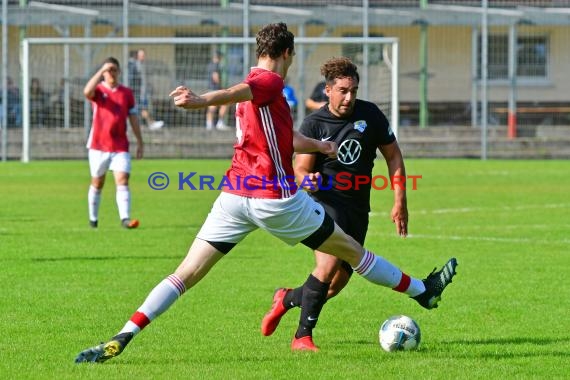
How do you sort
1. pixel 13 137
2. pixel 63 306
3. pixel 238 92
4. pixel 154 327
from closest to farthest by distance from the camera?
pixel 238 92
pixel 154 327
pixel 63 306
pixel 13 137

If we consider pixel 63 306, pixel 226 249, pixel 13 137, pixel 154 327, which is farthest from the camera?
pixel 13 137

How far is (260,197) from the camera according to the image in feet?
24.0

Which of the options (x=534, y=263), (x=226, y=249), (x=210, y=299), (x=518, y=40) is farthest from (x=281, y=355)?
(x=518, y=40)

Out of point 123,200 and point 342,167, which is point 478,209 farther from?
point 342,167

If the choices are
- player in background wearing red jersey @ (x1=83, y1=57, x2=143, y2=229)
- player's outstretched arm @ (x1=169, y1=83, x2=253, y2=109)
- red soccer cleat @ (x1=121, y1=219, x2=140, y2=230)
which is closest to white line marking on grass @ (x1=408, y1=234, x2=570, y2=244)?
red soccer cleat @ (x1=121, y1=219, x2=140, y2=230)

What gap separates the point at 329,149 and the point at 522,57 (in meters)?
26.9

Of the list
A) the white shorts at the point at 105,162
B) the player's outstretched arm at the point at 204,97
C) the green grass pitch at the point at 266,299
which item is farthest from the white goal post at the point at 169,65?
the player's outstretched arm at the point at 204,97

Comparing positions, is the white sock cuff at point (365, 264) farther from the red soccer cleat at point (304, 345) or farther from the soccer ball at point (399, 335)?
the red soccer cleat at point (304, 345)

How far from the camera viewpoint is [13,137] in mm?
31219

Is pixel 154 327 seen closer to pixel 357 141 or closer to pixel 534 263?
pixel 357 141

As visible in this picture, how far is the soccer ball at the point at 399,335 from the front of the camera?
793 centimetres

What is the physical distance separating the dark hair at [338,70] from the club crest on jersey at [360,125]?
305mm

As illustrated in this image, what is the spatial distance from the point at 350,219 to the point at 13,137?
78.9ft

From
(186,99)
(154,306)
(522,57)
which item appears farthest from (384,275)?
(522,57)
